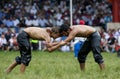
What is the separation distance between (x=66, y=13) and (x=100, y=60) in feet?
55.9

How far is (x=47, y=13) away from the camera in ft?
98.6

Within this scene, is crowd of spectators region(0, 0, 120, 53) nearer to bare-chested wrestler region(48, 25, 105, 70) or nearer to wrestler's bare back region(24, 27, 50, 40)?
bare-chested wrestler region(48, 25, 105, 70)

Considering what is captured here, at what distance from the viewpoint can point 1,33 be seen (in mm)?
27344

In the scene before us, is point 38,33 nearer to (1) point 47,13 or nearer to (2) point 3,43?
(2) point 3,43

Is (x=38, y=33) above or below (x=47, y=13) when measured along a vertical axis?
above

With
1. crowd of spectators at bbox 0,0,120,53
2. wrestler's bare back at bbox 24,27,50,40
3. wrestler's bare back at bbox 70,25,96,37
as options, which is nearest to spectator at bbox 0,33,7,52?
crowd of spectators at bbox 0,0,120,53

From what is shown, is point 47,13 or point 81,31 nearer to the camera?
point 81,31

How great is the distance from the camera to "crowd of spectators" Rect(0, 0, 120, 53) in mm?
28375

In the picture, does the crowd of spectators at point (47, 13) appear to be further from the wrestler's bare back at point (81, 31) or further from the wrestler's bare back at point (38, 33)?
the wrestler's bare back at point (38, 33)

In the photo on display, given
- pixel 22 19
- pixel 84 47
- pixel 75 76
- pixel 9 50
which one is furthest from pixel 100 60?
pixel 22 19

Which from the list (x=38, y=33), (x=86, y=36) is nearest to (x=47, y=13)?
(x=86, y=36)

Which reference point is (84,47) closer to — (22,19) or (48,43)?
(48,43)

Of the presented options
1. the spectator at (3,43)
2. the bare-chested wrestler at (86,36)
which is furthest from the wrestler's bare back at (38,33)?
the spectator at (3,43)

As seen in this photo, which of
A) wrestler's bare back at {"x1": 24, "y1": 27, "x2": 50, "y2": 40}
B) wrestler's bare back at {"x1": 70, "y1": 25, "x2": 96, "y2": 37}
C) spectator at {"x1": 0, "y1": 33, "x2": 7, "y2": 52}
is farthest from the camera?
spectator at {"x1": 0, "y1": 33, "x2": 7, "y2": 52}
